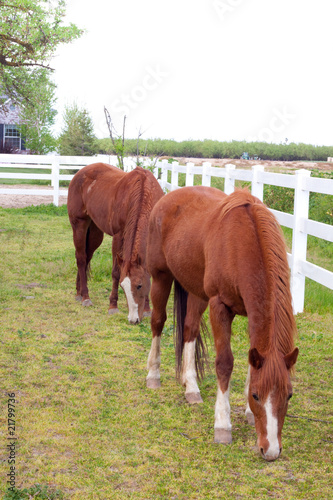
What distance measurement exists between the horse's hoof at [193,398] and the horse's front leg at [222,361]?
24.1 inches

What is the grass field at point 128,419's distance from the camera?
9.50 ft

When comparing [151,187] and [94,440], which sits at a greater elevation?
[151,187]

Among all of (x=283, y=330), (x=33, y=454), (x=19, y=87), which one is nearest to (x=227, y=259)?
(x=283, y=330)

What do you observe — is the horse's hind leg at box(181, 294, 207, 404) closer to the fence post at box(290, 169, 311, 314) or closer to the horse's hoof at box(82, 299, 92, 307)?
the fence post at box(290, 169, 311, 314)

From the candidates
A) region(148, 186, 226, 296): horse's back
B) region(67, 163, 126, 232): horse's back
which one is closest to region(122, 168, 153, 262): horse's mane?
region(67, 163, 126, 232): horse's back

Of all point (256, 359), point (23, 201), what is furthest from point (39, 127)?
point (256, 359)

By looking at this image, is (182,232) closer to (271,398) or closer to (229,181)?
(271,398)

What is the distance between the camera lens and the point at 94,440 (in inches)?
132

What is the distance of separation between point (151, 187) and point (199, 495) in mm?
3972

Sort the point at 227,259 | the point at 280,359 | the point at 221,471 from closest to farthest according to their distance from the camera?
the point at 280,359 < the point at 221,471 < the point at 227,259

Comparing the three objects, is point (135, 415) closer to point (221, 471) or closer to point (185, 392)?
point (185, 392)

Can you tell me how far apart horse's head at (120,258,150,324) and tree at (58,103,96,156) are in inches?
741

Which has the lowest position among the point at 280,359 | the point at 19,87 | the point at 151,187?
the point at 280,359

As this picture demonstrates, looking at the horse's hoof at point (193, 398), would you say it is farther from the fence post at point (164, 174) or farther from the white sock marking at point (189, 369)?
the fence post at point (164, 174)
